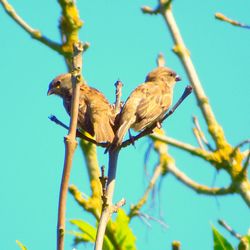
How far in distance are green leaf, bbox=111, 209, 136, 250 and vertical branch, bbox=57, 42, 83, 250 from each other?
4.57 feet

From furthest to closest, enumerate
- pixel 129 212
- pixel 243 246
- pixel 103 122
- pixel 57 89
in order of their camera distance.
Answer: pixel 57 89, pixel 103 122, pixel 129 212, pixel 243 246

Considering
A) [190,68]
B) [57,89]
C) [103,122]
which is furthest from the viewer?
[57,89]

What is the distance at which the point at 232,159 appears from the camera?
261 inches

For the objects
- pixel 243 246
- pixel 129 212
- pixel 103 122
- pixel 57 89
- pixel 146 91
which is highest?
pixel 57 89

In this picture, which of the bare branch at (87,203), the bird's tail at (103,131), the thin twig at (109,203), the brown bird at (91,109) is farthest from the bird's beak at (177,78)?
the thin twig at (109,203)

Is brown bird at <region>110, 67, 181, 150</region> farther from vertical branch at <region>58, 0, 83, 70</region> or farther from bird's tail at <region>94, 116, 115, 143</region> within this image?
vertical branch at <region>58, 0, 83, 70</region>

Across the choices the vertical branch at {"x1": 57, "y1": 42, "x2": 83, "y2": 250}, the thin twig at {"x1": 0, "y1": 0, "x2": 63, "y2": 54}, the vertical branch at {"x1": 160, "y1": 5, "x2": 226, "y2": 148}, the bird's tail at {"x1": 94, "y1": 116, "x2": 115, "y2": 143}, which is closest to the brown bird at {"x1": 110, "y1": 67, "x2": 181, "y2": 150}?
the bird's tail at {"x1": 94, "y1": 116, "x2": 115, "y2": 143}

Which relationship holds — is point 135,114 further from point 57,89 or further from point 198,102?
point 57,89

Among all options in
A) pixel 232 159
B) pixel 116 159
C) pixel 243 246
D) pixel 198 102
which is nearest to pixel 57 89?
pixel 198 102

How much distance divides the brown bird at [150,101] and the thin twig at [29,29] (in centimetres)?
91

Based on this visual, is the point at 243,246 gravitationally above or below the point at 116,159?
below

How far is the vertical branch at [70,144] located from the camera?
262cm

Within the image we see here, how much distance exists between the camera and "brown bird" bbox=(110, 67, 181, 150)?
21.9 ft

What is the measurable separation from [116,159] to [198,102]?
13.6 feet
